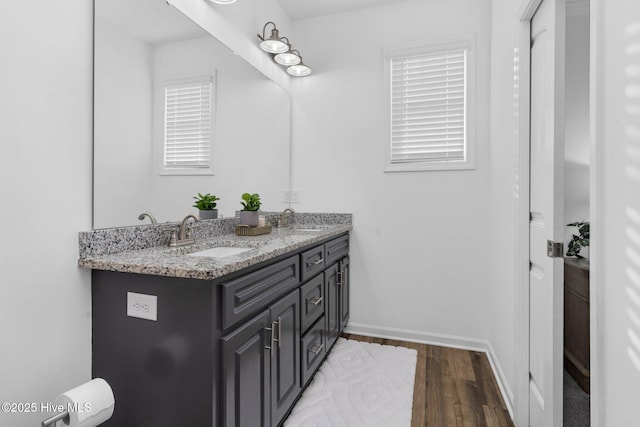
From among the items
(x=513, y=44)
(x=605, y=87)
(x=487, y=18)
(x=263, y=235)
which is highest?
(x=487, y=18)

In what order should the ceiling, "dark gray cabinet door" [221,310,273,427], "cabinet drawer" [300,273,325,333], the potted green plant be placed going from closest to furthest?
"dark gray cabinet door" [221,310,273,427] < "cabinet drawer" [300,273,325,333] < the potted green plant < the ceiling

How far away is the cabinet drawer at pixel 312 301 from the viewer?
1.84 metres

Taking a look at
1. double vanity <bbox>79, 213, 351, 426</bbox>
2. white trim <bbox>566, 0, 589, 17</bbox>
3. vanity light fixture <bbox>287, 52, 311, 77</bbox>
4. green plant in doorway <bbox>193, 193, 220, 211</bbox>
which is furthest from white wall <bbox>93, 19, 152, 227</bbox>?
white trim <bbox>566, 0, 589, 17</bbox>

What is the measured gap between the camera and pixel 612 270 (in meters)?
0.82

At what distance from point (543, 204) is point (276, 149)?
1.99m

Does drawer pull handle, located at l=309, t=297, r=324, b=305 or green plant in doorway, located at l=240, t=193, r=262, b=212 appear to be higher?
green plant in doorway, located at l=240, t=193, r=262, b=212

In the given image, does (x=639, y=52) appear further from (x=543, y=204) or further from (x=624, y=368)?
(x=543, y=204)

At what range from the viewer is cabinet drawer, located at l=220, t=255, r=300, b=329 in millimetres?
1168

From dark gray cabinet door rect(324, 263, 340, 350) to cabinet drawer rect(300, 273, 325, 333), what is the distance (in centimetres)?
12

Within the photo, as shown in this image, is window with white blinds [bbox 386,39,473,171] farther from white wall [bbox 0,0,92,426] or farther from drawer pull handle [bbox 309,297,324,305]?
white wall [bbox 0,0,92,426]

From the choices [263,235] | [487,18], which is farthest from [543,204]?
[487,18]

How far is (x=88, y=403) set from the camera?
96 centimetres

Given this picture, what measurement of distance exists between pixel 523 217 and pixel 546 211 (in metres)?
0.26

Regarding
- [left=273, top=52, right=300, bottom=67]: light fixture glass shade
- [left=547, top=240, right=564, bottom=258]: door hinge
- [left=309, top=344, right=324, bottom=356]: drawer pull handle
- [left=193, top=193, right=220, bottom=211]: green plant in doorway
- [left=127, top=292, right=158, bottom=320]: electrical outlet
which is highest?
[left=273, top=52, right=300, bottom=67]: light fixture glass shade
